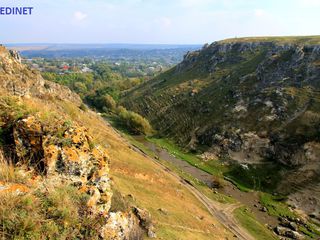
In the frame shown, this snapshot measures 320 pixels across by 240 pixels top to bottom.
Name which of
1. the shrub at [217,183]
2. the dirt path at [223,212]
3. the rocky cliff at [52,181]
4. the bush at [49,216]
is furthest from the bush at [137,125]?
the bush at [49,216]

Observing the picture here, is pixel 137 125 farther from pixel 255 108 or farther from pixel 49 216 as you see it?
pixel 49 216

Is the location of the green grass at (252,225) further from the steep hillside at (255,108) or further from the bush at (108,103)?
the bush at (108,103)

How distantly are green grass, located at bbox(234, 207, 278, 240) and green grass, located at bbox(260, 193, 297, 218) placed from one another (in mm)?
6472

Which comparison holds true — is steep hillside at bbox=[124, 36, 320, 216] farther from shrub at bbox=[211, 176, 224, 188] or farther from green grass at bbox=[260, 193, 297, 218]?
shrub at bbox=[211, 176, 224, 188]

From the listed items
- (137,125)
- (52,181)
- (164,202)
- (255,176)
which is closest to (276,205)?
(255,176)

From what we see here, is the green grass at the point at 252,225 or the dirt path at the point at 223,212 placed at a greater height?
the dirt path at the point at 223,212

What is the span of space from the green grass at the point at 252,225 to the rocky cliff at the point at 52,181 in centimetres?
3982

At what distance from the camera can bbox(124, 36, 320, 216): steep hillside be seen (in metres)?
81.3

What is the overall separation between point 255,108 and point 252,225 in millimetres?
57129

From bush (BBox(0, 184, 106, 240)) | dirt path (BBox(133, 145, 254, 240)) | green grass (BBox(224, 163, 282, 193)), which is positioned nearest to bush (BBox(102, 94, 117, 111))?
green grass (BBox(224, 163, 282, 193))

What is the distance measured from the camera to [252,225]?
Result: 53906 millimetres

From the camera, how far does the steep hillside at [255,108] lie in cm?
8131

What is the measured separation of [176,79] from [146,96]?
22476mm

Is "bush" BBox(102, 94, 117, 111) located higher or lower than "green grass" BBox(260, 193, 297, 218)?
higher
